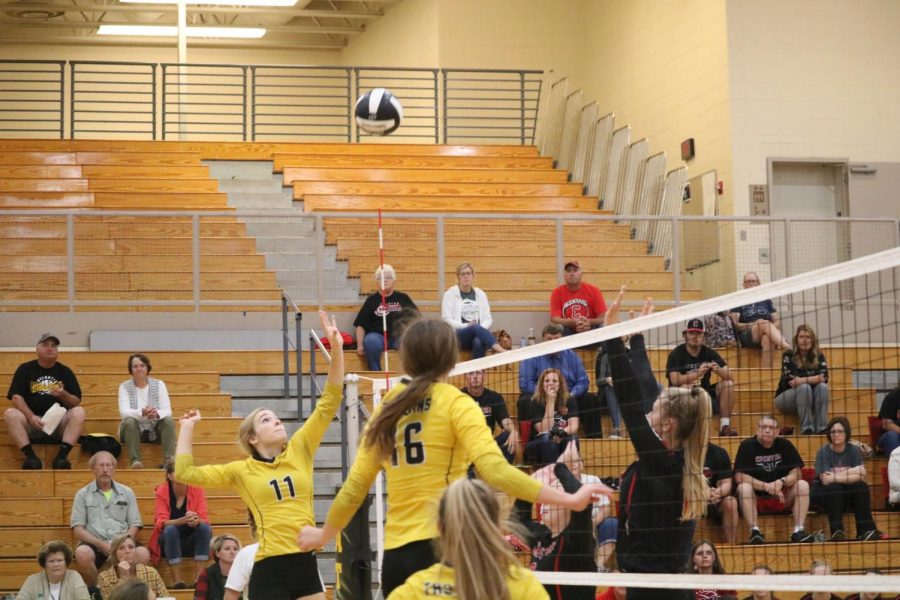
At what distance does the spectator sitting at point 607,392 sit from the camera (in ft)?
39.5

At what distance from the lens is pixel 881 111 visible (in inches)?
747

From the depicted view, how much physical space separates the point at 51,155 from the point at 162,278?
15.6 feet

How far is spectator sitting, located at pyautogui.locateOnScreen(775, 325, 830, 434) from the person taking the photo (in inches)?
504

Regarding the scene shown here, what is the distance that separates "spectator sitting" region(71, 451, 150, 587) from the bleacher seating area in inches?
14.6

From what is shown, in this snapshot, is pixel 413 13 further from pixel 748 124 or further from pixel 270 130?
pixel 748 124

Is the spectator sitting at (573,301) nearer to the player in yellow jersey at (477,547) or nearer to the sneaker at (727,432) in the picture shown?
the sneaker at (727,432)

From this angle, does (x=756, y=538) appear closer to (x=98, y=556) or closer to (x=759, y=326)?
(x=759, y=326)

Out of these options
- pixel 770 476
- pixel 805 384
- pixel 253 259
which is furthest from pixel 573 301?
pixel 770 476

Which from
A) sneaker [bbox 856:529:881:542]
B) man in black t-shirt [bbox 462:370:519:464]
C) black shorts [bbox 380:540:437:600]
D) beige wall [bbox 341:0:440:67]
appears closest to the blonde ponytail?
black shorts [bbox 380:540:437:600]

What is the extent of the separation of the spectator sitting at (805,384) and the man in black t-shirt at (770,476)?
28.1 inches

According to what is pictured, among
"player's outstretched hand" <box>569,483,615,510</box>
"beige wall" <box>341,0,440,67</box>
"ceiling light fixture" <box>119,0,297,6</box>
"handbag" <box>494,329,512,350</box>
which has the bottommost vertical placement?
"player's outstretched hand" <box>569,483,615,510</box>

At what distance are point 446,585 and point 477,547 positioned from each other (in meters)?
0.24

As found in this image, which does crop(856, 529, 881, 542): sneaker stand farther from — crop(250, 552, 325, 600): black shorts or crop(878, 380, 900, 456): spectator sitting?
crop(250, 552, 325, 600): black shorts

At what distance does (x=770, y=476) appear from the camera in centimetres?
1222
